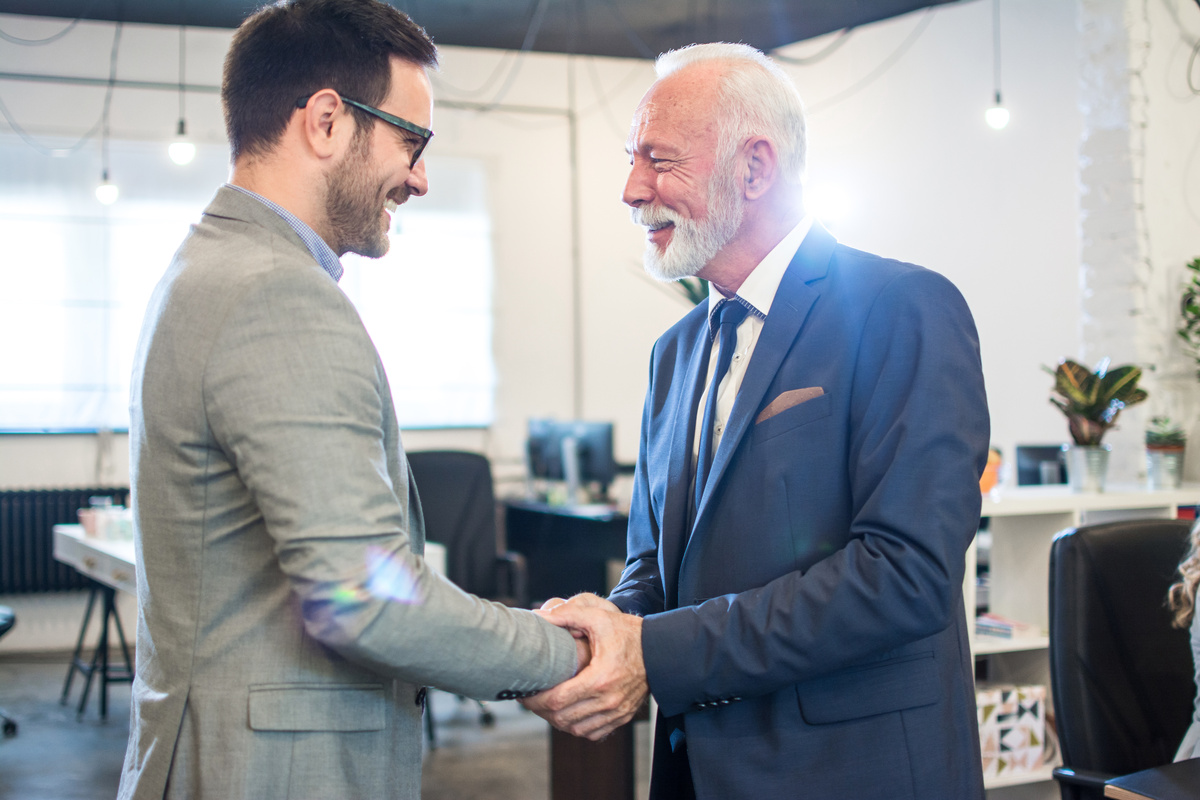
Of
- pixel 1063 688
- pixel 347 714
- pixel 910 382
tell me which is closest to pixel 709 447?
pixel 910 382

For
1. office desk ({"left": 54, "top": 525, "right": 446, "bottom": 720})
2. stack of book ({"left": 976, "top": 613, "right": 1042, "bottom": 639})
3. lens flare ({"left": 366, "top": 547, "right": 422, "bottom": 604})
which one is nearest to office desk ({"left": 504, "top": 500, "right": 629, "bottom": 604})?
office desk ({"left": 54, "top": 525, "right": 446, "bottom": 720})

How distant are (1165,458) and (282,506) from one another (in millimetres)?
3149

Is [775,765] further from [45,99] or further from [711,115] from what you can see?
[45,99]

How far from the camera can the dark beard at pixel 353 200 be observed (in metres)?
1.21

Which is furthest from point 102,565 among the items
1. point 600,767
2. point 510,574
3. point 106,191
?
point 106,191

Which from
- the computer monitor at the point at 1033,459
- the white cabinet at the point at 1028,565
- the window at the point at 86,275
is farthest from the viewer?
the window at the point at 86,275

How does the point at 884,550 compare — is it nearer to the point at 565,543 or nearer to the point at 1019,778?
the point at 1019,778

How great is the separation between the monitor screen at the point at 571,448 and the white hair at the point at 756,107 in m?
3.84

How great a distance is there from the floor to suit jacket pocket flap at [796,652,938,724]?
227 cm

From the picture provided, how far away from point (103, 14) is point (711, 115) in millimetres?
5963

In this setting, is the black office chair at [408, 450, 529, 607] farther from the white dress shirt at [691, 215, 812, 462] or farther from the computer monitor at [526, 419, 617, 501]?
the white dress shirt at [691, 215, 812, 462]

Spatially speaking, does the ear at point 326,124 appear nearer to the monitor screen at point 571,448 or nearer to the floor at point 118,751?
the floor at point 118,751


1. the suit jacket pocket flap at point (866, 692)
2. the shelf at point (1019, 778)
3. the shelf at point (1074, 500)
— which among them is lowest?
the shelf at point (1019, 778)

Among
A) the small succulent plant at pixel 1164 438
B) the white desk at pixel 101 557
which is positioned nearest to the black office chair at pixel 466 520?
the white desk at pixel 101 557
